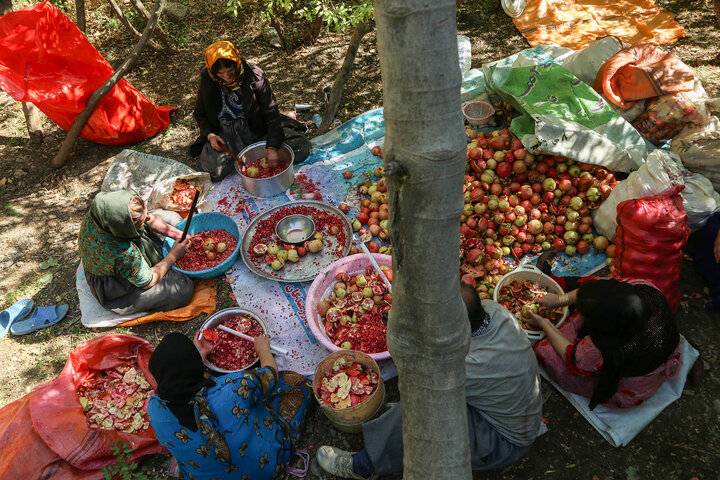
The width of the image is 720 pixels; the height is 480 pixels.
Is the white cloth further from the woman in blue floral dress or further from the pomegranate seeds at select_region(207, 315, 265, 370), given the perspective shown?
the pomegranate seeds at select_region(207, 315, 265, 370)

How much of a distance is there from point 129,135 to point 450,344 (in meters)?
5.59

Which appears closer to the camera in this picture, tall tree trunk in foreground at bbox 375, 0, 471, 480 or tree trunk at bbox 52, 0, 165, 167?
tall tree trunk in foreground at bbox 375, 0, 471, 480

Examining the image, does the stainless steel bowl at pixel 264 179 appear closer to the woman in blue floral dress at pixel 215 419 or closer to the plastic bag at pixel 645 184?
the woman in blue floral dress at pixel 215 419

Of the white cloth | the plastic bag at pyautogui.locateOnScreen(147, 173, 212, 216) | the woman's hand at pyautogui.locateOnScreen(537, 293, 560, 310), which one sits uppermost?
the plastic bag at pyautogui.locateOnScreen(147, 173, 212, 216)

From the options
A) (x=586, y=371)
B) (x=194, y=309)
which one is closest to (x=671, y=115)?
(x=586, y=371)

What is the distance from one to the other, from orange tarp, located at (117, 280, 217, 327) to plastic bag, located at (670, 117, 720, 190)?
15.1ft

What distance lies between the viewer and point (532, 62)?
17.0ft

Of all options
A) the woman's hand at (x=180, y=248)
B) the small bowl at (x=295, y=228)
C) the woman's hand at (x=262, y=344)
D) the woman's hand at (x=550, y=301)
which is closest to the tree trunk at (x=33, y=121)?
the woman's hand at (x=180, y=248)

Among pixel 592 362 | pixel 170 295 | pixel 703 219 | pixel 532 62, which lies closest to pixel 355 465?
pixel 592 362

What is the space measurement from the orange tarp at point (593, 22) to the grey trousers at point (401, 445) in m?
5.45

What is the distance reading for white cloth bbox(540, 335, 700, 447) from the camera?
301 centimetres

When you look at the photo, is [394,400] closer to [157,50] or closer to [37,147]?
[37,147]

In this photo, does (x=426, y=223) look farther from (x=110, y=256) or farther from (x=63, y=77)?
(x=63, y=77)

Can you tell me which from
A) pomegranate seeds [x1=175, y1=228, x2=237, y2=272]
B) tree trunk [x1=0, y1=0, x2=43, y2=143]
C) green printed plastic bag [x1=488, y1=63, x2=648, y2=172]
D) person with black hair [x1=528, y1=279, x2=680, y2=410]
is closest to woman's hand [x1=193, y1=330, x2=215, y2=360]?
pomegranate seeds [x1=175, y1=228, x2=237, y2=272]
